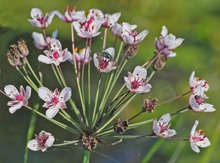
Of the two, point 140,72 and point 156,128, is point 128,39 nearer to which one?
point 140,72

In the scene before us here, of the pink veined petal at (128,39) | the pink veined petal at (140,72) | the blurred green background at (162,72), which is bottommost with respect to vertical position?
the pink veined petal at (140,72)

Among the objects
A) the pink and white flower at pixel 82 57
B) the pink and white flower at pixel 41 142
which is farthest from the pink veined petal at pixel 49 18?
the pink and white flower at pixel 41 142

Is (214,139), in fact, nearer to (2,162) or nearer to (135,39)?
(135,39)

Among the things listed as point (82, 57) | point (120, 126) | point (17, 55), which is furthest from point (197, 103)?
point (17, 55)

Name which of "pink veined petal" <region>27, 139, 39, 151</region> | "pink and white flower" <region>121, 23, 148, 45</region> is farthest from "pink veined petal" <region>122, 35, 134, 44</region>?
"pink veined petal" <region>27, 139, 39, 151</region>

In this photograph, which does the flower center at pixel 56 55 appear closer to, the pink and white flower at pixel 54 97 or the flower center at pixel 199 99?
the pink and white flower at pixel 54 97

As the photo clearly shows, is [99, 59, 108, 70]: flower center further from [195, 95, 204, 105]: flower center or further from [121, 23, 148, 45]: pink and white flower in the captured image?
[195, 95, 204, 105]: flower center
